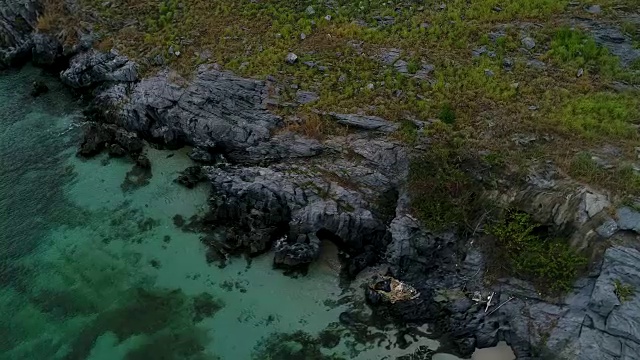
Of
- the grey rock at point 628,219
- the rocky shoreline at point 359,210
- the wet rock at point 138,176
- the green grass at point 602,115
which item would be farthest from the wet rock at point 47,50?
the grey rock at point 628,219

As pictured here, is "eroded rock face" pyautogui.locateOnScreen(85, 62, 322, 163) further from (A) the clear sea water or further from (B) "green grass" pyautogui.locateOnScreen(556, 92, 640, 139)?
(B) "green grass" pyautogui.locateOnScreen(556, 92, 640, 139)

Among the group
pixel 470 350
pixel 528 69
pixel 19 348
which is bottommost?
pixel 470 350

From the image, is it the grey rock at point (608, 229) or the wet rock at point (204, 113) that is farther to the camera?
the wet rock at point (204, 113)

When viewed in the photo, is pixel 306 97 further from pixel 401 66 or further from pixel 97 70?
pixel 97 70

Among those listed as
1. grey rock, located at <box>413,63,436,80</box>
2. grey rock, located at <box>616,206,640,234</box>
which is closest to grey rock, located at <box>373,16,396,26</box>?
grey rock, located at <box>413,63,436,80</box>

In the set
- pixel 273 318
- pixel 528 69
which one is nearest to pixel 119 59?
pixel 273 318

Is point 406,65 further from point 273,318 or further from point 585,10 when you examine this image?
point 273,318

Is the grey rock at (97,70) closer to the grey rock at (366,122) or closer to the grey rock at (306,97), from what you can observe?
the grey rock at (306,97)
